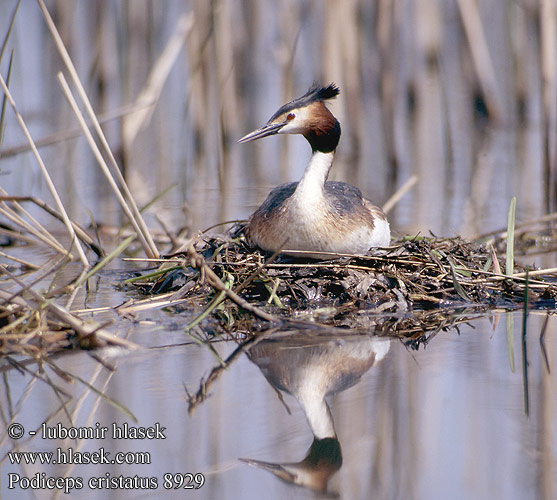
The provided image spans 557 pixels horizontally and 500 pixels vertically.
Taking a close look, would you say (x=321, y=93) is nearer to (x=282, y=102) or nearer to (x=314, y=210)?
(x=314, y=210)

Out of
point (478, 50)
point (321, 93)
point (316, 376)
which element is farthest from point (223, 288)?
point (478, 50)

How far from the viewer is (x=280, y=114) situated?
208 inches

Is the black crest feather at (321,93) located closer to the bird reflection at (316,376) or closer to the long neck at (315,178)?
the long neck at (315,178)

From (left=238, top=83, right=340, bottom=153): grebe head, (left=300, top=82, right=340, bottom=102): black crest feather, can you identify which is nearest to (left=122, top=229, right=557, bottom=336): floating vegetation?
(left=238, top=83, right=340, bottom=153): grebe head

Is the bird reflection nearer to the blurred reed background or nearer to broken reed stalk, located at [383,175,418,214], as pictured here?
broken reed stalk, located at [383,175,418,214]

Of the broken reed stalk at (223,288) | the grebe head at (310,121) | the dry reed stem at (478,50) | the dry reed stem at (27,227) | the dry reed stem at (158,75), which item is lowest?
the broken reed stalk at (223,288)

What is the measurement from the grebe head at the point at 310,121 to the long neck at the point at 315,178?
8 centimetres

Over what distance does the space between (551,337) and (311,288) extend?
1372 millimetres

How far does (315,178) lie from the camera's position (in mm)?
5230

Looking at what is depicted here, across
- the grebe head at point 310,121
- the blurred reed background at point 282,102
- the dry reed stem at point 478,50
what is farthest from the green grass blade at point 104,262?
the dry reed stem at point 478,50

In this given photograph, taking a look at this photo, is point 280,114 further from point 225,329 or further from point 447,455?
point 447,455

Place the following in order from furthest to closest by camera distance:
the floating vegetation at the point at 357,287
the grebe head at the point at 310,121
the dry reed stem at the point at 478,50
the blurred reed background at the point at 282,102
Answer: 1. the dry reed stem at the point at 478,50
2. the blurred reed background at the point at 282,102
3. the grebe head at the point at 310,121
4. the floating vegetation at the point at 357,287

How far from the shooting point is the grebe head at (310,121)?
17.3 feet

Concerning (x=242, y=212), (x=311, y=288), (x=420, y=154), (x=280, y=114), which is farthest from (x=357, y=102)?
(x=311, y=288)
